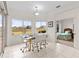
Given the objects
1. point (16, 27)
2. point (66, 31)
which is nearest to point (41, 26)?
point (16, 27)

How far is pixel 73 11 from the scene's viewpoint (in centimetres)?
648

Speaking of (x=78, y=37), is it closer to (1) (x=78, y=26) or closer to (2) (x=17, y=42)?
(1) (x=78, y=26)

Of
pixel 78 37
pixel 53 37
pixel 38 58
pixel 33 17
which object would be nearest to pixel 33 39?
pixel 38 58

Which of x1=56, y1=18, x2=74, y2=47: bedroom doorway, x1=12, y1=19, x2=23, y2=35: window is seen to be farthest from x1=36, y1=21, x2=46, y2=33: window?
x1=56, y1=18, x2=74, y2=47: bedroom doorway

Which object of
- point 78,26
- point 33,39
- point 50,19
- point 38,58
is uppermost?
point 50,19

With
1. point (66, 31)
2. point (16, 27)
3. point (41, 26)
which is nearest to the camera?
point (16, 27)

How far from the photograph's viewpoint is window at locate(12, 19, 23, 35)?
8523 mm

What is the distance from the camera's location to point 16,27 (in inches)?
346

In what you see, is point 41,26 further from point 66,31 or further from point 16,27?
point 66,31

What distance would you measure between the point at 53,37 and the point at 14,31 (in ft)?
10.1

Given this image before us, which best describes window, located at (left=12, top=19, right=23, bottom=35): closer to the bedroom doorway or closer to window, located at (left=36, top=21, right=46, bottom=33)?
window, located at (left=36, top=21, right=46, bottom=33)

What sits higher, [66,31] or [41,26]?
[41,26]

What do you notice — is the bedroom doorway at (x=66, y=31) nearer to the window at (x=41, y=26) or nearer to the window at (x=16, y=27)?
the window at (x=41, y=26)

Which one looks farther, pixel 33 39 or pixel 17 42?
pixel 17 42
